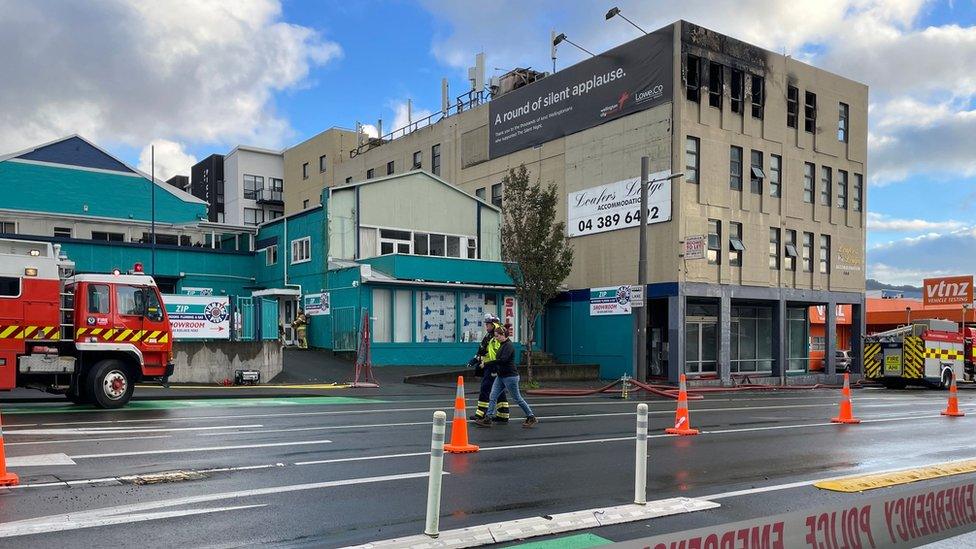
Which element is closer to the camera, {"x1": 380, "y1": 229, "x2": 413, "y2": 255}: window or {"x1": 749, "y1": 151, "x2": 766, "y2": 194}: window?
{"x1": 380, "y1": 229, "x2": 413, "y2": 255}: window

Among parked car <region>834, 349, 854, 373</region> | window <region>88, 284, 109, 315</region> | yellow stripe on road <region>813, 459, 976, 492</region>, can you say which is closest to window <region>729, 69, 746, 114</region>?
parked car <region>834, 349, 854, 373</region>

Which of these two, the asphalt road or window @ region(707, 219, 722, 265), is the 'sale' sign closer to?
window @ region(707, 219, 722, 265)

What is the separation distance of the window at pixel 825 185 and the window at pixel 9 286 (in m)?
33.4

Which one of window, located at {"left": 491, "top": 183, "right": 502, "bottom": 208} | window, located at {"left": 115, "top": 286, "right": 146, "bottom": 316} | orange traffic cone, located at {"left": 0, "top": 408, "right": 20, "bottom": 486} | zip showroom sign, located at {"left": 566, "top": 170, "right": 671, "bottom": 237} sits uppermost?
window, located at {"left": 491, "top": 183, "right": 502, "bottom": 208}

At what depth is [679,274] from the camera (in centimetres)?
3045

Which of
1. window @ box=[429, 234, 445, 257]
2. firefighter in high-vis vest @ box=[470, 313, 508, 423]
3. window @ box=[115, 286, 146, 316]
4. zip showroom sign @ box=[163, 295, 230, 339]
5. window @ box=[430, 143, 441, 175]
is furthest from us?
window @ box=[430, 143, 441, 175]

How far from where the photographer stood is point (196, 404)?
1741 cm

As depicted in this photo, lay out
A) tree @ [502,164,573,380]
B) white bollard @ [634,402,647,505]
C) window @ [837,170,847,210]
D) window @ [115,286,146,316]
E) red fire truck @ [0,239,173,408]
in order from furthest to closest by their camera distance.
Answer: window @ [837,170,847,210]
tree @ [502,164,573,380]
window @ [115,286,146,316]
red fire truck @ [0,239,173,408]
white bollard @ [634,402,647,505]

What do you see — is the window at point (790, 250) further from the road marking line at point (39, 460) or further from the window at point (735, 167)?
the road marking line at point (39, 460)

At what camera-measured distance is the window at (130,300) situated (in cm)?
1581

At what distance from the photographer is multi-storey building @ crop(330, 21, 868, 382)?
31172 millimetres

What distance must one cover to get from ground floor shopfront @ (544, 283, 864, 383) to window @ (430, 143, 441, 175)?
13396 millimetres

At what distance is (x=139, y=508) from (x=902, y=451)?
34.5 feet

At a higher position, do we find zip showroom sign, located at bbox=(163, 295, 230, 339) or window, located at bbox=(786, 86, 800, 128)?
window, located at bbox=(786, 86, 800, 128)
